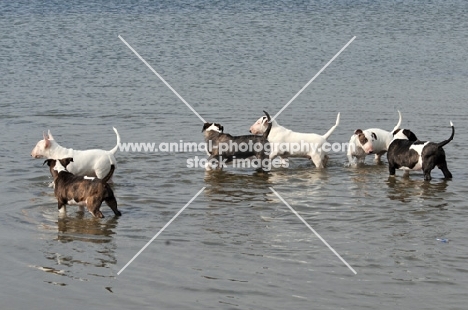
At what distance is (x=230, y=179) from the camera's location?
14.1 m

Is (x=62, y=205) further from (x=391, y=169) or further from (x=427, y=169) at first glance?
(x=427, y=169)

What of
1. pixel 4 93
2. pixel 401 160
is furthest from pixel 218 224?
pixel 4 93

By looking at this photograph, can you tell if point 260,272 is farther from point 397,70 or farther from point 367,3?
point 367,3

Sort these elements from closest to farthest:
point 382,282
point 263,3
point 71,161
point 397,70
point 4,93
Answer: point 382,282 < point 71,161 < point 4,93 < point 397,70 < point 263,3

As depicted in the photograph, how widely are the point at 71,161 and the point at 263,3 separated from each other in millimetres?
26262

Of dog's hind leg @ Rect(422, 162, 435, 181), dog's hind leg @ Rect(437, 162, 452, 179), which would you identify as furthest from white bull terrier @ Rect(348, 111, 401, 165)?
dog's hind leg @ Rect(437, 162, 452, 179)

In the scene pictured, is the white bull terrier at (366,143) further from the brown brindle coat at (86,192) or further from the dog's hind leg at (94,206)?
the dog's hind leg at (94,206)

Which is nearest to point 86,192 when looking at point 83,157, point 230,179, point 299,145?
point 83,157

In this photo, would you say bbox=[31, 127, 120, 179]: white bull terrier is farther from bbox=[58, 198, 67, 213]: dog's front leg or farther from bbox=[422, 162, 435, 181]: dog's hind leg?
bbox=[422, 162, 435, 181]: dog's hind leg

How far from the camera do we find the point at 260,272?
9.21 m

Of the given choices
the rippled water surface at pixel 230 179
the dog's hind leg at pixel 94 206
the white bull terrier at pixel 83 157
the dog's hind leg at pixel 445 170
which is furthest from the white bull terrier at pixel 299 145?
the dog's hind leg at pixel 94 206

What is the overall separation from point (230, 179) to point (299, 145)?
4.07ft

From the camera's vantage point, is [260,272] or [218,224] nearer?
[260,272]

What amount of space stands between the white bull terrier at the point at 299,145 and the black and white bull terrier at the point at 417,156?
103 centimetres
